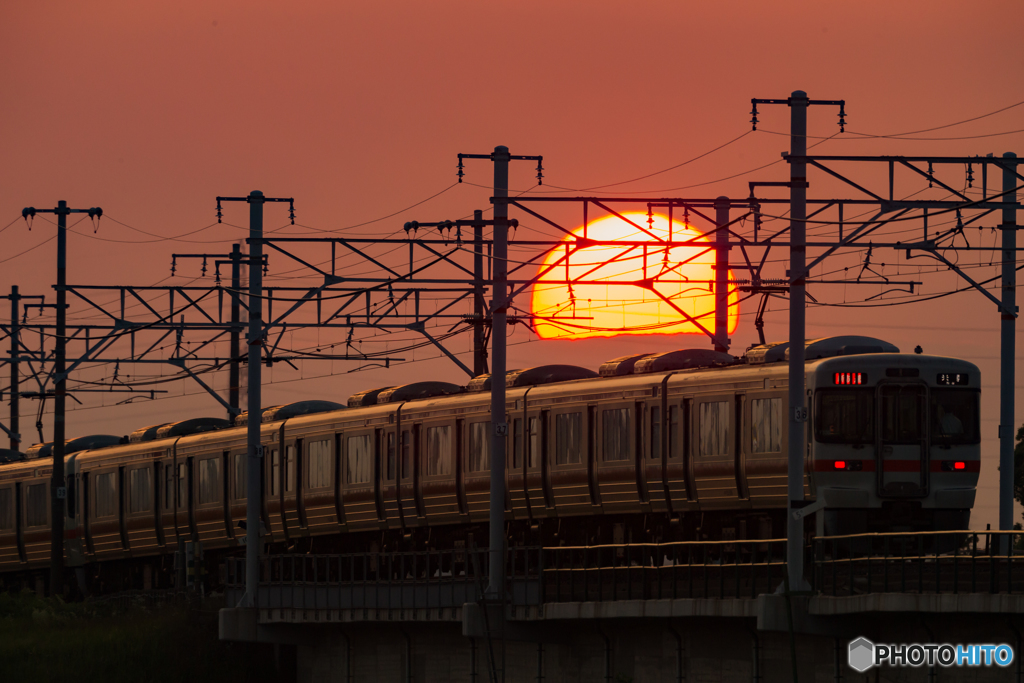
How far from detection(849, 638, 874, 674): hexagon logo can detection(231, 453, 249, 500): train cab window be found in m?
21.9

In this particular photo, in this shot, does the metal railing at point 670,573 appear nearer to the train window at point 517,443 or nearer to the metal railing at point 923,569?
the metal railing at point 923,569

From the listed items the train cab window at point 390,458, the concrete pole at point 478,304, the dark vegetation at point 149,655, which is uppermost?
the concrete pole at point 478,304

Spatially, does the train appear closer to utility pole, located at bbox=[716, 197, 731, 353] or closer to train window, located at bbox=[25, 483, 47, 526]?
utility pole, located at bbox=[716, 197, 731, 353]

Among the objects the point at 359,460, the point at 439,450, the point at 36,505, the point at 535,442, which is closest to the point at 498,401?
the point at 535,442

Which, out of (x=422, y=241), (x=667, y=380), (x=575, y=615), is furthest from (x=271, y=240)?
(x=575, y=615)

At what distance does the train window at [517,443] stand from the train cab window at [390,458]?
390 cm

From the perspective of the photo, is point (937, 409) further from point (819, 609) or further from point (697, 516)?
point (819, 609)

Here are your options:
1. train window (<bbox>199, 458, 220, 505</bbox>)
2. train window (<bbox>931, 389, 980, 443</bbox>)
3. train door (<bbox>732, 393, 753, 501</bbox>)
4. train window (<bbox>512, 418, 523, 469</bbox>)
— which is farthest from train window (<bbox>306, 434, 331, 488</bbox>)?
train window (<bbox>931, 389, 980, 443</bbox>)

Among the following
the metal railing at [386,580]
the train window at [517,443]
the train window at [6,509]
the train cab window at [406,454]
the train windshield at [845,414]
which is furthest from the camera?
the train window at [6,509]

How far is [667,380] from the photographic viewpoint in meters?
34.0

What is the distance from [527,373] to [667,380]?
5158mm

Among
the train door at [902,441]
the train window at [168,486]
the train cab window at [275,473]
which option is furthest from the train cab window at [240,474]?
the train door at [902,441]

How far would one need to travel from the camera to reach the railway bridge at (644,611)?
944 inches

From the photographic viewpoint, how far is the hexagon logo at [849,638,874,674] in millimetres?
25281
